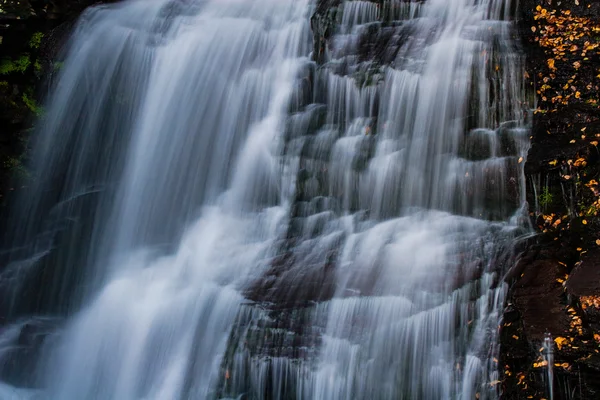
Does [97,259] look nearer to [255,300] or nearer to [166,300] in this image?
[166,300]

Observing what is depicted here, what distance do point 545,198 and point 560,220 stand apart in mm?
280

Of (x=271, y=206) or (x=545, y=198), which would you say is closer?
(x=545, y=198)

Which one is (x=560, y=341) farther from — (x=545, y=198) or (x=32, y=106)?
(x=32, y=106)

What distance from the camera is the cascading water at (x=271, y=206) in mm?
5805

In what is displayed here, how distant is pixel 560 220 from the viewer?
5.62 metres

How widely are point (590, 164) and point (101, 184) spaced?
6.24m

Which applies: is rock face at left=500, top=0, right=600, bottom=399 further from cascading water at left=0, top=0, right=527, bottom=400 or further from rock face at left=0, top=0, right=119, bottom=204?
rock face at left=0, top=0, right=119, bottom=204

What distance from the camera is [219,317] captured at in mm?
6500

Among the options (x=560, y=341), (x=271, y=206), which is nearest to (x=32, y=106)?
(x=271, y=206)

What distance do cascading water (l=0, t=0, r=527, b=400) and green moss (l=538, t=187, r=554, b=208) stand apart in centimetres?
36

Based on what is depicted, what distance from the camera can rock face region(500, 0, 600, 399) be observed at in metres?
4.78

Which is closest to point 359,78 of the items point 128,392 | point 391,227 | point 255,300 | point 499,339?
point 391,227

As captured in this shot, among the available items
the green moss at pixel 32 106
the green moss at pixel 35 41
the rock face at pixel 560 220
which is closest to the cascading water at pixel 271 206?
the green moss at pixel 32 106

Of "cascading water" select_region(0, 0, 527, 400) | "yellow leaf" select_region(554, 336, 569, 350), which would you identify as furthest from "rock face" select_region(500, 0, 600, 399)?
"cascading water" select_region(0, 0, 527, 400)
